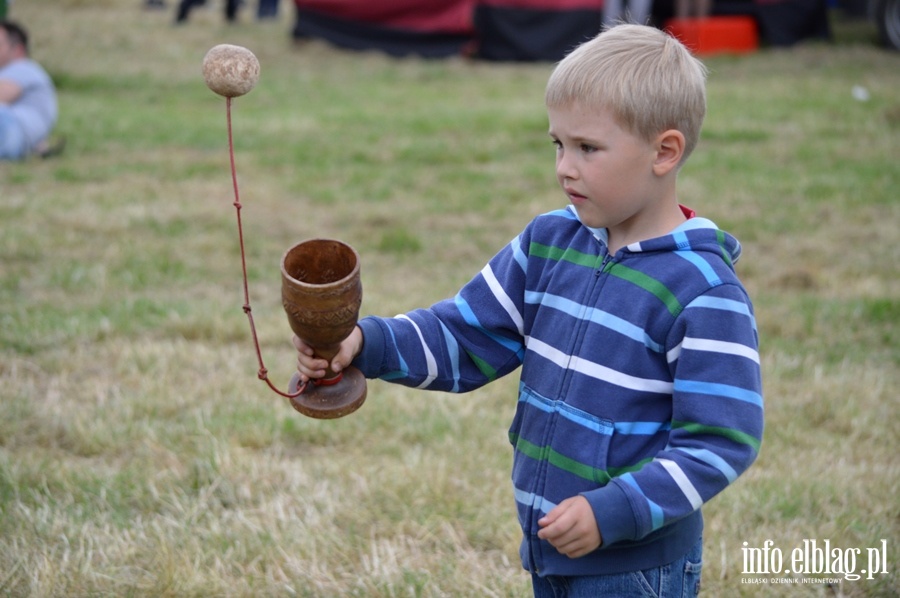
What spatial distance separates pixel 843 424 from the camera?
3758mm

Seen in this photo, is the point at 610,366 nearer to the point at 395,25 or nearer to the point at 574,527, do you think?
the point at 574,527

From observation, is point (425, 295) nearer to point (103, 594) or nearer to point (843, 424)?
point (843, 424)

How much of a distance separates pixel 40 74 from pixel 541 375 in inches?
281

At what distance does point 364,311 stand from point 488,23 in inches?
346

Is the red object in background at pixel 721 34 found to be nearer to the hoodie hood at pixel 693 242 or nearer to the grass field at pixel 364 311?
the grass field at pixel 364 311

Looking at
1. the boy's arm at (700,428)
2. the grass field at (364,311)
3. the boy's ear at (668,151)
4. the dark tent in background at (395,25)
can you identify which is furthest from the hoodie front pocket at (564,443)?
the dark tent in background at (395,25)

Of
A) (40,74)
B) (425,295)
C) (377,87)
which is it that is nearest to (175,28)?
(377,87)

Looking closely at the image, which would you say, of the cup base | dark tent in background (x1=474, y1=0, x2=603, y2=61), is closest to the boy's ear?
the cup base

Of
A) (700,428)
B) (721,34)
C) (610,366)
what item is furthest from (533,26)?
(700,428)

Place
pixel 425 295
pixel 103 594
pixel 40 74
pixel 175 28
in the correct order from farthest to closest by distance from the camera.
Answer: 1. pixel 175 28
2. pixel 40 74
3. pixel 425 295
4. pixel 103 594

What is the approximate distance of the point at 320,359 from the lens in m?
2.04

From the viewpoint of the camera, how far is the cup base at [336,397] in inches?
82.0

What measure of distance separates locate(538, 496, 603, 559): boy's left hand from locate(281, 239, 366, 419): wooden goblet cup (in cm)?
49

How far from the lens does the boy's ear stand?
1900mm
